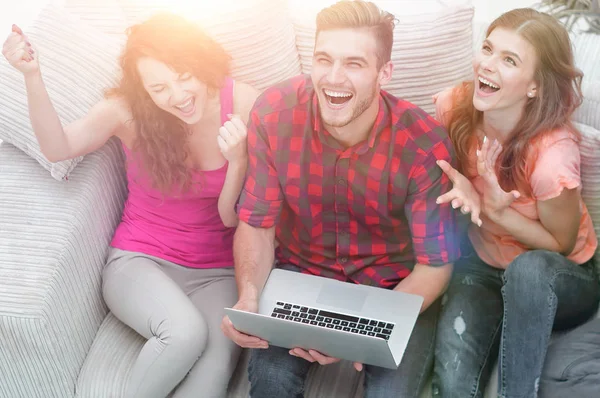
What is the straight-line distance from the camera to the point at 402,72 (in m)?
1.73

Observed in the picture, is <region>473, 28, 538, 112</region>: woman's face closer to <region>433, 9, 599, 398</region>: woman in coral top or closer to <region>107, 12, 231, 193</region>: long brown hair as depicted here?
<region>433, 9, 599, 398</region>: woman in coral top

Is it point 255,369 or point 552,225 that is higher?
point 552,225

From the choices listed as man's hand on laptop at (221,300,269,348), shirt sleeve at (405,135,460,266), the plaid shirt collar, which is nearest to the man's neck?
the plaid shirt collar

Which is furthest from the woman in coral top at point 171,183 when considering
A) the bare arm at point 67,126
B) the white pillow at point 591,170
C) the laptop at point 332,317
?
the white pillow at point 591,170

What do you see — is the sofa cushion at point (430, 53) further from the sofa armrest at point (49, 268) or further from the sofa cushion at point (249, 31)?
the sofa armrest at point (49, 268)

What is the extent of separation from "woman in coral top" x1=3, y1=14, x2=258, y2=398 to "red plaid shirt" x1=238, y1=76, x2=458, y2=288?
7cm

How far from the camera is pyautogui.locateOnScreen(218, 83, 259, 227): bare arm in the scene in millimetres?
1564

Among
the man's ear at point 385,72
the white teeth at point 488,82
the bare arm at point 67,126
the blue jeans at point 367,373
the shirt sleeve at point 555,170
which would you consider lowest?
the blue jeans at point 367,373

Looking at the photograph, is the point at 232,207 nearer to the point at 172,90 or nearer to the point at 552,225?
the point at 172,90

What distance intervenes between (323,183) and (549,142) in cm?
43

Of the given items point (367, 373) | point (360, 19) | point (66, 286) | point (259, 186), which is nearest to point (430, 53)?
point (360, 19)

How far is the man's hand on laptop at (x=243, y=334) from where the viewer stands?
1.50 m

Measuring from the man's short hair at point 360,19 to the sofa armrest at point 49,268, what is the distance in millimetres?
603

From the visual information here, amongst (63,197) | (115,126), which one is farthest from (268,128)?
(63,197)
